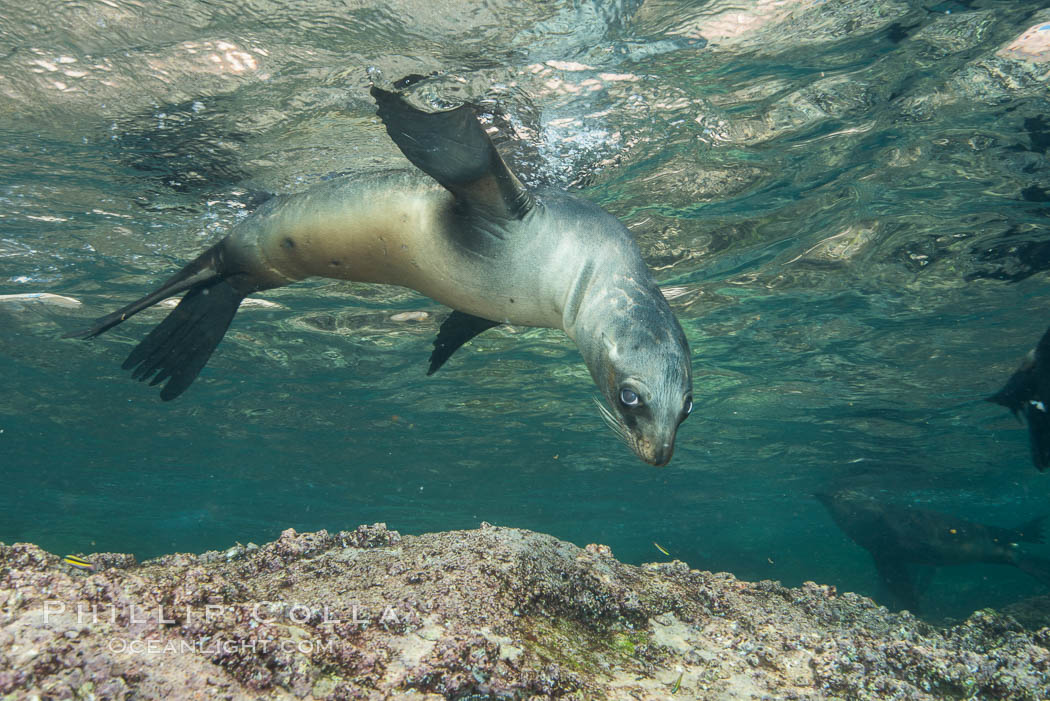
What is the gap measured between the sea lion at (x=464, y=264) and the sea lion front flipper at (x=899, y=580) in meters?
15.8

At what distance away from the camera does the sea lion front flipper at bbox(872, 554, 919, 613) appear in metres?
14.5

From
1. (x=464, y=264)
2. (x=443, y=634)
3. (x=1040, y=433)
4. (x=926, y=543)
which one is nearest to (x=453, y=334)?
(x=464, y=264)

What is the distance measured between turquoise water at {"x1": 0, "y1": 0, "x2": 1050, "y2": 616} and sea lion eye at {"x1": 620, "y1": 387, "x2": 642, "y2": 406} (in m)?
4.23

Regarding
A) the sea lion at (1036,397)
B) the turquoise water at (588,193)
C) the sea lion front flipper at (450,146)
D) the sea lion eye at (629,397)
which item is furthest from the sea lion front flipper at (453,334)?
the sea lion at (1036,397)

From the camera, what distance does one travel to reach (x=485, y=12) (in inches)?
202

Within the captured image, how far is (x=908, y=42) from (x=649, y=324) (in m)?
5.43

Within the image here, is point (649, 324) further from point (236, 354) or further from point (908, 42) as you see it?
point (236, 354)

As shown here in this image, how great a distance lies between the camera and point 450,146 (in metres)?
3.07

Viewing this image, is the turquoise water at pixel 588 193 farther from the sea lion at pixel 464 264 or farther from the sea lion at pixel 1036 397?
the sea lion at pixel 1036 397

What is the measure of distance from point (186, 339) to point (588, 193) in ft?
20.0

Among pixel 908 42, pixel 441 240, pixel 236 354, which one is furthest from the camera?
pixel 236 354

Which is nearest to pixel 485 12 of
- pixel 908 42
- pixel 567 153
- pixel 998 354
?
pixel 567 153

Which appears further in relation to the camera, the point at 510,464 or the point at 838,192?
the point at 510,464

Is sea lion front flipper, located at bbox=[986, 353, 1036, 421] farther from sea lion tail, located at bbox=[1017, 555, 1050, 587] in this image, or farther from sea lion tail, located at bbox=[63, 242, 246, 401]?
sea lion tail, located at bbox=[1017, 555, 1050, 587]
